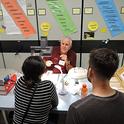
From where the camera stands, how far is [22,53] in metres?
3.42

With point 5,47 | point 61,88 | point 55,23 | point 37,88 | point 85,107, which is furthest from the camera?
point 5,47

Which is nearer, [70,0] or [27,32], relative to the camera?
[70,0]

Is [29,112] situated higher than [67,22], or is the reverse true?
[67,22]

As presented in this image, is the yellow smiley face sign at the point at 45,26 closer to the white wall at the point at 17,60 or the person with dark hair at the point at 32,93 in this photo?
the white wall at the point at 17,60

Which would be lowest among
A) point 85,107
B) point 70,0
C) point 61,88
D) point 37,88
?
point 61,88

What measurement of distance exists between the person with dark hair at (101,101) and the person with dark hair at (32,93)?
626 mm

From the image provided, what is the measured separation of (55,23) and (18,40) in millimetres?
690

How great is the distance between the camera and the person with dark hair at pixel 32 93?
5.59 ft

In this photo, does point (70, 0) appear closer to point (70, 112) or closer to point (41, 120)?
point (41, 120)

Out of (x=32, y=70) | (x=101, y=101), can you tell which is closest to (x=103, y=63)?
(x=101, y=101)

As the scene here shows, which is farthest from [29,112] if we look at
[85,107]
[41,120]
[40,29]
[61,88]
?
[40,29]

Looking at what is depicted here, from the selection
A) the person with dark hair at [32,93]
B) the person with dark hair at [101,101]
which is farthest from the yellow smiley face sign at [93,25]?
the person with dark hair at [101,101]

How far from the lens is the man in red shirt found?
286 centimetres

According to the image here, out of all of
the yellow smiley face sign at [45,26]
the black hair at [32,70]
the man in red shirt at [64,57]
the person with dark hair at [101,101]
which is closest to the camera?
the person with dark hair at [101,101]
